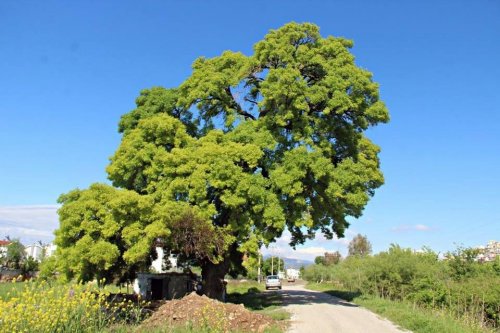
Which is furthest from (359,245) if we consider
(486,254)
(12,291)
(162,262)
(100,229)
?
(12,291)

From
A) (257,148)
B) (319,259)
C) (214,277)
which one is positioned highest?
(257,148)

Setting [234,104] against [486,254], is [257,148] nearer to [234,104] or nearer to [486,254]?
[234,104]

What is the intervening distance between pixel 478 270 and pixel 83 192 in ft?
78.5

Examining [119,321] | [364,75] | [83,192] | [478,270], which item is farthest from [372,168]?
[119,321]

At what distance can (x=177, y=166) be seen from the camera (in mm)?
22500

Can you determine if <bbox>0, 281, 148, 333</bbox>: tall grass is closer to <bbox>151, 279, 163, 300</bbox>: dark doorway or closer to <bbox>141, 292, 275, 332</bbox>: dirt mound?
<bbox>141, 292, 275, 332</bbox>: dirt mound

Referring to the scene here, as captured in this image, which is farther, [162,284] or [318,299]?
[162,284]

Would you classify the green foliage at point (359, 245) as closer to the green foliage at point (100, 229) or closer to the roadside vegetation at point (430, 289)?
the roadside vegetation at point (430, 289)

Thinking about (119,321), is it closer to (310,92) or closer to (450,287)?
(310,92)

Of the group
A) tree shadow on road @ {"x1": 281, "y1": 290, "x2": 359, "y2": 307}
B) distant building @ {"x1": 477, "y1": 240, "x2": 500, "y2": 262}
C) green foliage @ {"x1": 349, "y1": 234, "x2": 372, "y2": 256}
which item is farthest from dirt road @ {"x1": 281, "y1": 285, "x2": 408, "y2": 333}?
green foliage @ {"x1": 349, "y1": 234, "x2": 372, "y2": 256}

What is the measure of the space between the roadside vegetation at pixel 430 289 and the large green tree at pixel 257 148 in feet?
17.7

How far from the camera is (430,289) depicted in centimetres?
2486

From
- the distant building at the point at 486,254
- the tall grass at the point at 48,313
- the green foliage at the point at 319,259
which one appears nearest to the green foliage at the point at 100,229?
the tall grass at the point at 48,313

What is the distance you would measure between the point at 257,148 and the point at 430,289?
12.3 m
